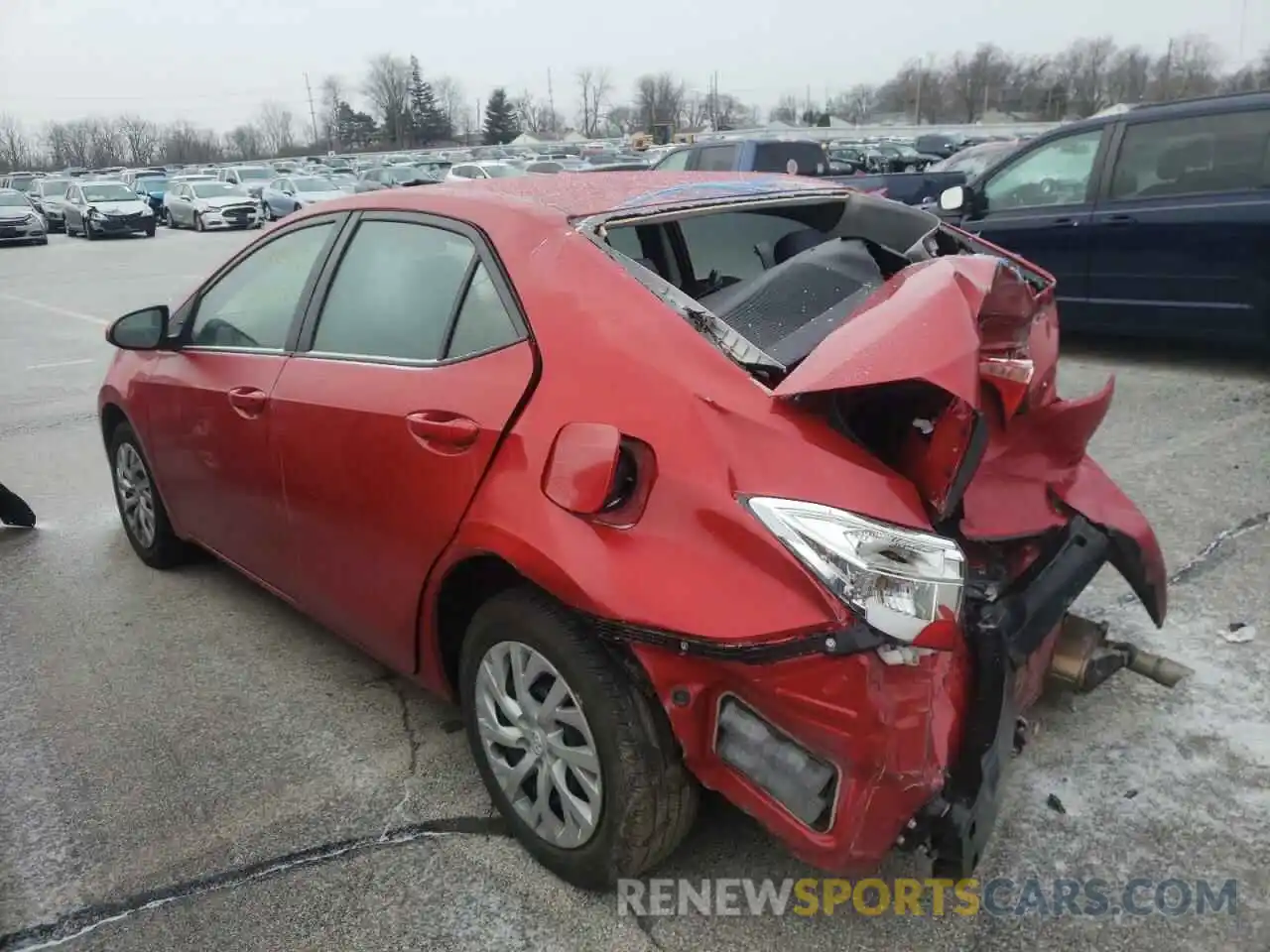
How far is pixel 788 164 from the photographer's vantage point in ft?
43.3

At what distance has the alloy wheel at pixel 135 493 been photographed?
4.29 m

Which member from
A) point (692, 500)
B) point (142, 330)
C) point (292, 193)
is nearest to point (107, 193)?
point (292, 193)

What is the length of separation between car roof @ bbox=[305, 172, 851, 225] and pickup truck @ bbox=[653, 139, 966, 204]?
973cm

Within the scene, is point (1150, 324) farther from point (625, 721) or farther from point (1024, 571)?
point (625, 721)

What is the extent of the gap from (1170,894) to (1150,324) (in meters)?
5.55

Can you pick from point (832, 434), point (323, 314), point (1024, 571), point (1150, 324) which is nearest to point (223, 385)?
point (323, 314)

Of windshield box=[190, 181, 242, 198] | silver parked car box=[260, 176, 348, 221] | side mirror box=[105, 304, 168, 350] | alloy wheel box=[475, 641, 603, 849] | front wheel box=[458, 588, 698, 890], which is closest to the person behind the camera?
front wheel box=[458, 588, 698, 890]

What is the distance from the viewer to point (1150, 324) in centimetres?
691

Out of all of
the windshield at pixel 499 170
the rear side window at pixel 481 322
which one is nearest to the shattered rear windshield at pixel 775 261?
the rear side window at pixel 481 322

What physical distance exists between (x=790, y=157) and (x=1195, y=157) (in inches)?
300

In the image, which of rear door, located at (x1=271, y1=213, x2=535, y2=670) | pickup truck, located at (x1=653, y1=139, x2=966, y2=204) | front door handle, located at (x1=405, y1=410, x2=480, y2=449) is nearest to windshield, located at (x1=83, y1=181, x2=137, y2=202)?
pickup truck, located at (x1=653, y1=139, x2=966, y2=204)

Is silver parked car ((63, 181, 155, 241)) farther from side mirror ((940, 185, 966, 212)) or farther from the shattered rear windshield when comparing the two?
the shattered rear windshield

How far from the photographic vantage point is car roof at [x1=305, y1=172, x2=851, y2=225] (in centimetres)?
265

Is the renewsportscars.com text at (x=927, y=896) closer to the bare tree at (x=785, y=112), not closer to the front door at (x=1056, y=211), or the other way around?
the front door at (x=1056, y=211)
